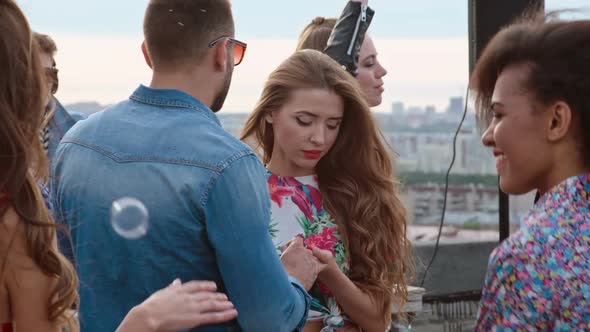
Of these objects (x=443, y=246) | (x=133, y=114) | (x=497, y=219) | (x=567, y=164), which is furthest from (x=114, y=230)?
(x=443, y=246)

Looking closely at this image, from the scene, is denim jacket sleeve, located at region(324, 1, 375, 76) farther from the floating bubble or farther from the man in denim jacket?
the floating bubble

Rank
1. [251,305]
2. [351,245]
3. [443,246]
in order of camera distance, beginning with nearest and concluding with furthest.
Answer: [251,305] < [351,245] < [443,246]

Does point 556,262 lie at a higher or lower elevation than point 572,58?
lower

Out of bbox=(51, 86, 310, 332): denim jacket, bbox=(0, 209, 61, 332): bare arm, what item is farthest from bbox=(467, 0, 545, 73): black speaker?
bbox=(0, 209, 61, 332): bare arm

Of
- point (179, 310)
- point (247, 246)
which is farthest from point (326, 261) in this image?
point (179, 310)

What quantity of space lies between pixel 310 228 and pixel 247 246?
0.93m

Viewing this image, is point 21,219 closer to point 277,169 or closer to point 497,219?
point 277,169

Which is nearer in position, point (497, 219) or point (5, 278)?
point (5, 278)

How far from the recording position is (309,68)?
3.29 m

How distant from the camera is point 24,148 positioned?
1.80m

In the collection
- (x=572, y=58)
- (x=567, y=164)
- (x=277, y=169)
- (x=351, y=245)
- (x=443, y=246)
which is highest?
(x=572, y=58)

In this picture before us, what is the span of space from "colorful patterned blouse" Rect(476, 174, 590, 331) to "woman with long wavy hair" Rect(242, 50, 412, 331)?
3.97 ft

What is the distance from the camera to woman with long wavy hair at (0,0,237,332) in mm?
1773

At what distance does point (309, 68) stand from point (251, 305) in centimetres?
123
